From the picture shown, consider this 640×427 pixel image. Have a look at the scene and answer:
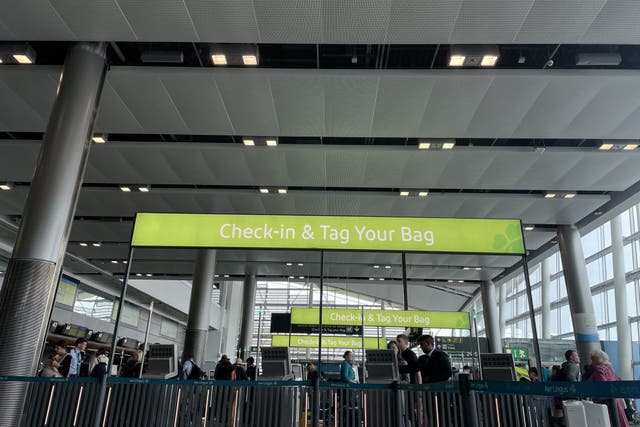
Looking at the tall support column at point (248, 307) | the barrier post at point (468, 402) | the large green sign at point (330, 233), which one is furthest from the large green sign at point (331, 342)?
the barrier post at point (468, 402)

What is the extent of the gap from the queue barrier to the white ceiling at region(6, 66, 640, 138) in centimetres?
530

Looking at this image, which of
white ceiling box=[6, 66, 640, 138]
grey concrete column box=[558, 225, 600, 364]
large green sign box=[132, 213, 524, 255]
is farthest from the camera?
grey concrete column box=[558, 225, 600, 364]

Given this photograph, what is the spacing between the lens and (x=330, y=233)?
5.65m

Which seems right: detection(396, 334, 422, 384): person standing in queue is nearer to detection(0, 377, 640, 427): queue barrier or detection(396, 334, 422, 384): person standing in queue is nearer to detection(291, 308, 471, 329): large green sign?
detection(0, 377, 640, 427): queue barrier

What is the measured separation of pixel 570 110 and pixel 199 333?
43.8 feet

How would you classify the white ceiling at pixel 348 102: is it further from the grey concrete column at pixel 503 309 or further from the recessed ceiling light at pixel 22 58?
the grey concrete column at pixel 503 309

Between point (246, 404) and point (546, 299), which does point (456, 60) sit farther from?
point (546, 299)

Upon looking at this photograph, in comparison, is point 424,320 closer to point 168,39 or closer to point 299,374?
point 299,374

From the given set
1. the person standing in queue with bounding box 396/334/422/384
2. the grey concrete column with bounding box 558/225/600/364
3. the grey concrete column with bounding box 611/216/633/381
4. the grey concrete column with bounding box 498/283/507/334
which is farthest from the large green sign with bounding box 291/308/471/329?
the grey concrete column with bounding box 498/283/507/334

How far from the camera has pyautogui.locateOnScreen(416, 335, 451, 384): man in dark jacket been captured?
6195 millimetres

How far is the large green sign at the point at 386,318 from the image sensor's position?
15.7 m

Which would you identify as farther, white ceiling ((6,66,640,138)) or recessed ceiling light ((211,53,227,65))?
white ceiling ((6,66,640,138))

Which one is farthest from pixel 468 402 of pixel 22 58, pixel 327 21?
pixel 22 58

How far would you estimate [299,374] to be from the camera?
59.1ft
